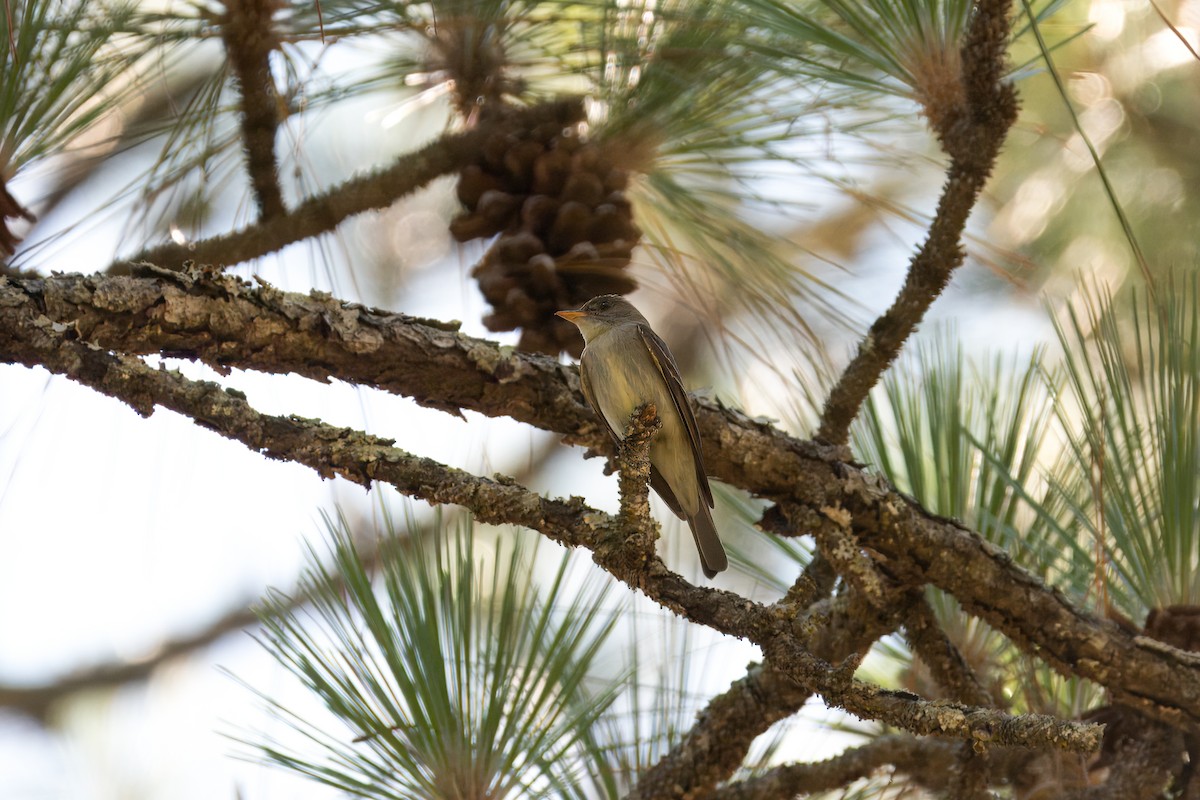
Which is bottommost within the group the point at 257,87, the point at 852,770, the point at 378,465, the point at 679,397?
the point at 852,770

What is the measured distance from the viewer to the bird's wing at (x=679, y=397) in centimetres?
209

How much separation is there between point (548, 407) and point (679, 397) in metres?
0.31

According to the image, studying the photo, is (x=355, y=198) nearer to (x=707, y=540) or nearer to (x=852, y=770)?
(x=707, y=540)

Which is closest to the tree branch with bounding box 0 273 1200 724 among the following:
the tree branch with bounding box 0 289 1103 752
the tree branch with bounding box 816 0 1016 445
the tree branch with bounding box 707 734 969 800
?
the tree branch with bounding box 0 289 1103 752

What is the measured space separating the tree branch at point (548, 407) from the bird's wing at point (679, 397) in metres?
0.02

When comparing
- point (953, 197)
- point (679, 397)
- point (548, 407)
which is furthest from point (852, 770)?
point (953, 197)

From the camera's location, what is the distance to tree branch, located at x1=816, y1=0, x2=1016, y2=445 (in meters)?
1.92

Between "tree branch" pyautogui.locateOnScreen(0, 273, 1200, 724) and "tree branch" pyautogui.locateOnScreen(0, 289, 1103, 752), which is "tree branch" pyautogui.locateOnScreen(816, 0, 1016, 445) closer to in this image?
"tree branch" pyautogui.locateOnScreen(0, 273, 1200, 724)

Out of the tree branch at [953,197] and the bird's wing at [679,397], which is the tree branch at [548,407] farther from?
the tree branch at [953,197]

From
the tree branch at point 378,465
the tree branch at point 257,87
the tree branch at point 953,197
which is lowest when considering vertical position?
the tree branch at point 378,465

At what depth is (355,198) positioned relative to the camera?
2213 millimetres

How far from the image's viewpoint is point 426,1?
205 cm

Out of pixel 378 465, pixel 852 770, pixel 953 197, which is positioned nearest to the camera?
pixel 378 465

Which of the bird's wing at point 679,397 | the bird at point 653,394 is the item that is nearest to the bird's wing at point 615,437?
the bird at point 653,394
